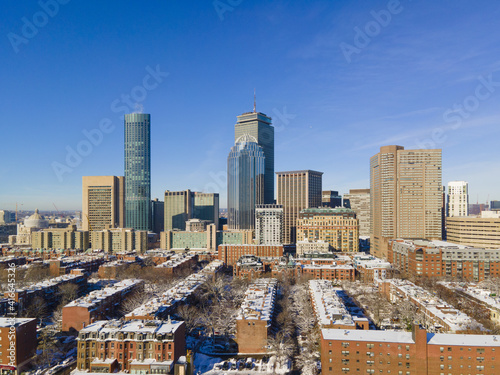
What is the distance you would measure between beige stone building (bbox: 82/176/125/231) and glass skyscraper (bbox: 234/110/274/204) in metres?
60.6

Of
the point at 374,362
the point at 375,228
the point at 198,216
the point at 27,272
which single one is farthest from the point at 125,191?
the point at 374,362

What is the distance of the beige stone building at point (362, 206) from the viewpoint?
189 metres

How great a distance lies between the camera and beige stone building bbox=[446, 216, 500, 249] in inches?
3620

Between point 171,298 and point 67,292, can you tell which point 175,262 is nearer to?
point 67,292

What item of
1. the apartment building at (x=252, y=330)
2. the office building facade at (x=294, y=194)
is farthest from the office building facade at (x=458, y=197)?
the apartment building at (x=252, y=330)

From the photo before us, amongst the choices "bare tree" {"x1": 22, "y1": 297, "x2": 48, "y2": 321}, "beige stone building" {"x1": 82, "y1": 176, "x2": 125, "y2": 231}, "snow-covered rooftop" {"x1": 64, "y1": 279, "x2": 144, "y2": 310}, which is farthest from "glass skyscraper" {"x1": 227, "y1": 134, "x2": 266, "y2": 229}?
"bare tree" {"x1": 22, "y1": 297, "x2": 48, "y2": 321}

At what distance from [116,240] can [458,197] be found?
11095 cm

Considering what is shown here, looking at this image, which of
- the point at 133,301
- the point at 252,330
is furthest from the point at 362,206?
the point at 252,330

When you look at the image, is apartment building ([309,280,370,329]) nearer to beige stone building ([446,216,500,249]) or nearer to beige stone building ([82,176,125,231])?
beige stone building ([446,216,500,249])

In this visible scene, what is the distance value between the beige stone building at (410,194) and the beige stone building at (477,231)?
1107 centimetres

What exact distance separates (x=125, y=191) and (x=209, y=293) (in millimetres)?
114607

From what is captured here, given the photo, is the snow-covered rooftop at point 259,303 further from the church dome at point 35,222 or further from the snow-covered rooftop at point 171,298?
the church dome at point 35,222

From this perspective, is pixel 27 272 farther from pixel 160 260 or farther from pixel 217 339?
pixel 217 339

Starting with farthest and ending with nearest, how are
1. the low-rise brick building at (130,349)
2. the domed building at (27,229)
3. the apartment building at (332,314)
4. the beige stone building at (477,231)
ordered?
the domed building at (27,229), the beige stone building at (477,231), the apartment building at (332,314), the low-rise brick building at (130,349)
